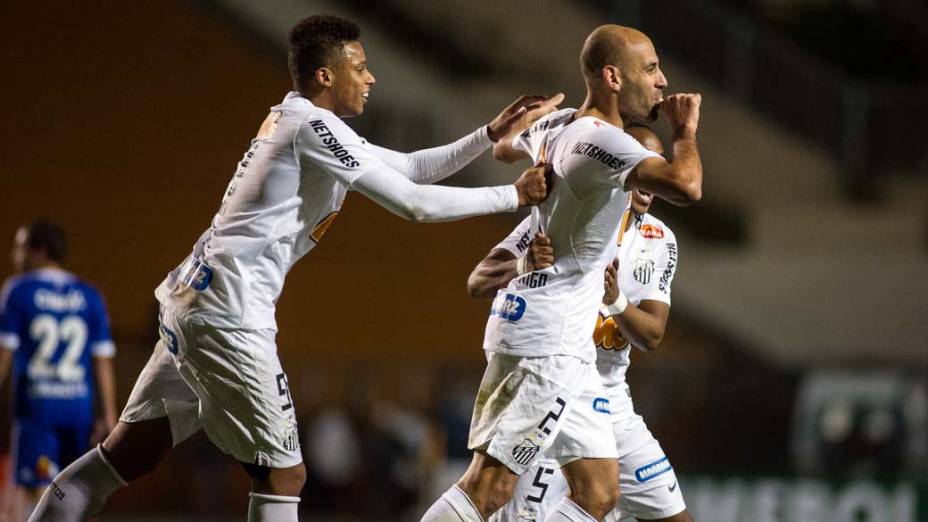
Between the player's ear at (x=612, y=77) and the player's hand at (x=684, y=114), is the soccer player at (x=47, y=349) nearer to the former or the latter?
the player's ear at (x=612, y=77)

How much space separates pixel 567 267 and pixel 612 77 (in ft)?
2.49

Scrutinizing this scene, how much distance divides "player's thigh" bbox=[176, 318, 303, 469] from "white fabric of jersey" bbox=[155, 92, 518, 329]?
7 centimetres

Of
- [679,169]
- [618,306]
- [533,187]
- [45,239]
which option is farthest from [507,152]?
[45,239]

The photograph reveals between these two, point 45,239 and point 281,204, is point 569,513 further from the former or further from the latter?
point 45,239

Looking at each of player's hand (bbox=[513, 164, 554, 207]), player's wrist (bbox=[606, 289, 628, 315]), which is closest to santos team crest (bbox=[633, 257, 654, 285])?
player's wrist (bbox=[606, 289, 628, 315])

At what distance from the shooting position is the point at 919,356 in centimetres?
1627

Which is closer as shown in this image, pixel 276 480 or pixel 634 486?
pixel 276 480

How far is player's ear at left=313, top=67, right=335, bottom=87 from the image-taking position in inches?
229

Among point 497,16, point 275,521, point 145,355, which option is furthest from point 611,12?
point 275,521

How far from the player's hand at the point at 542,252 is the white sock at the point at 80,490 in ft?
6.17

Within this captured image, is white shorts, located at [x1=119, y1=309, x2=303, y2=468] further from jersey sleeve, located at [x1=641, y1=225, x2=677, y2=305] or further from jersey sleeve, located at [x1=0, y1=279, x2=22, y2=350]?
jersey sleeve, located at [x1=0, y1=279, x2=22, y2=350]

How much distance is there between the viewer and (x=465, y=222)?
16938mm

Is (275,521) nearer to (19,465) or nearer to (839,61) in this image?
(19,465)

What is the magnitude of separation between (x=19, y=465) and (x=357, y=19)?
9695 millimetres
